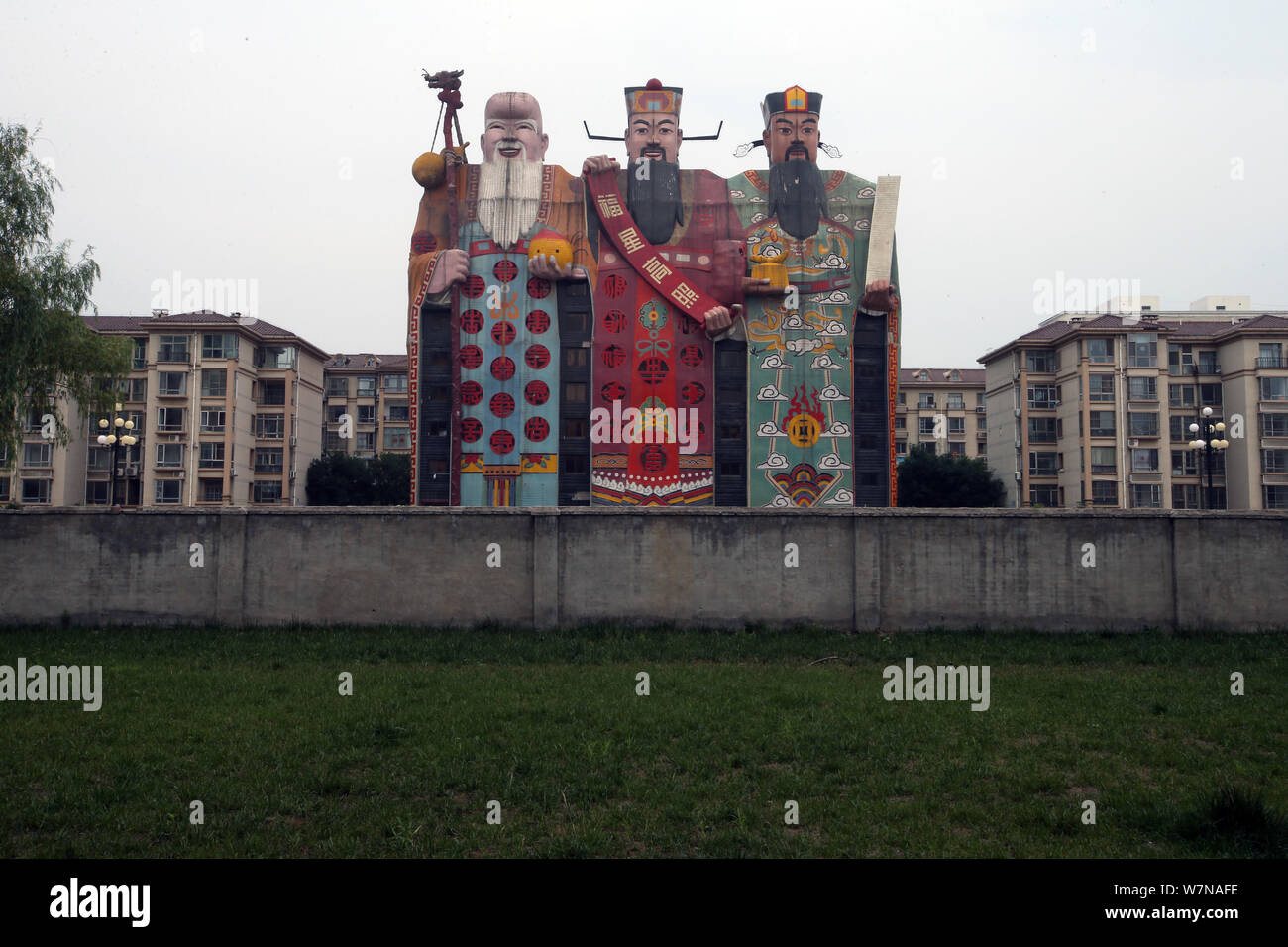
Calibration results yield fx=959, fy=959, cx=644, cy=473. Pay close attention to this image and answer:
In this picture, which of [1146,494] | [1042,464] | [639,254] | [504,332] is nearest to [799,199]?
[639,254]

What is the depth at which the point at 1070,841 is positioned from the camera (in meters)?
7.78

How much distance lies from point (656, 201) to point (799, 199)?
549cm

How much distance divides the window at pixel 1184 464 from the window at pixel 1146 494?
3.10 metres

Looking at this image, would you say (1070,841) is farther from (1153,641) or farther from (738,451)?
(738,451)

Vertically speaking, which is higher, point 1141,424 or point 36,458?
point 1141,424

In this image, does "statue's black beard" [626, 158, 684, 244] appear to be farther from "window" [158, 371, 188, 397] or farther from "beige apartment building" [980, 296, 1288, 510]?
"window" [158, 371, 188, 397]

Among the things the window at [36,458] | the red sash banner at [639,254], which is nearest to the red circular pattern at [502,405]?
the red sash banner at [639,254]

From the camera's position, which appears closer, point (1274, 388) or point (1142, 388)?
point (1142, 388)

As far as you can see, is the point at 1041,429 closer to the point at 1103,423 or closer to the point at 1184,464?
the point at 1103,423

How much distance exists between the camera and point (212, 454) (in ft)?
197

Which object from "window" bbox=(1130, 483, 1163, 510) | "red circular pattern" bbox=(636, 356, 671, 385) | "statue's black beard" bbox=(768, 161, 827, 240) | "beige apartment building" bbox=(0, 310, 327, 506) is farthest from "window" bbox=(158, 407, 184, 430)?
"window" bbox=(1130, 483, 1163, 510)

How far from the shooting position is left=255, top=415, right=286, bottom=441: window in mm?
63875

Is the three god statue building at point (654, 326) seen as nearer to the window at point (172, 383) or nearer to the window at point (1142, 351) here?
the window at point (172, 383)
